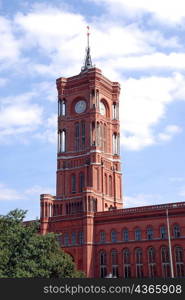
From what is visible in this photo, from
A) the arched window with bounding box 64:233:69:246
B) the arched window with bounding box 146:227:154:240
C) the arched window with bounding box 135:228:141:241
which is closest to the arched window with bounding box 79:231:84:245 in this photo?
the arched window with bounding box 64:233:69:246

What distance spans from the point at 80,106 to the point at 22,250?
5608 centimetres

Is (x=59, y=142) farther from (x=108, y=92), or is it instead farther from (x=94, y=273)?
(x=94, y=273)

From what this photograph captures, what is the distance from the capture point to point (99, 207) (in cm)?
8069

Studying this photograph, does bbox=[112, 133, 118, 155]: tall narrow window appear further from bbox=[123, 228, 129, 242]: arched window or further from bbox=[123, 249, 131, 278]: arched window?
bbox=[123, 249, 131, 278]: arched window

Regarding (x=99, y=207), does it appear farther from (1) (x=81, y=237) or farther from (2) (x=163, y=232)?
(2) (x=163, y=232)

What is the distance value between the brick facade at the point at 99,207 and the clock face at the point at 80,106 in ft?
0.66

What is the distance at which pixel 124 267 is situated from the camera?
7119cm

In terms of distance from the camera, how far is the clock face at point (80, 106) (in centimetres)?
9200

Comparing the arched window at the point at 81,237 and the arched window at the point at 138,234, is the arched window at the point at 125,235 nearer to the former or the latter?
the arched window at the point at 138,234

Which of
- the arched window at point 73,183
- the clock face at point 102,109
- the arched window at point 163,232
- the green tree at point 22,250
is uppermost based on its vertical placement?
the clock face at point 102,109

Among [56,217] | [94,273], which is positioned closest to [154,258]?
[94,273]

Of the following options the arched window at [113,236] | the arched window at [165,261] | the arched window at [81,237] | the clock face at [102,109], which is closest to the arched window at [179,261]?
the arched window at [165,261]

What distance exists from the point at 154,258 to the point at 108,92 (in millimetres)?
41208

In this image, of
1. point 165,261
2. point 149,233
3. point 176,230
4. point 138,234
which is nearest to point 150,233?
point 149,233
